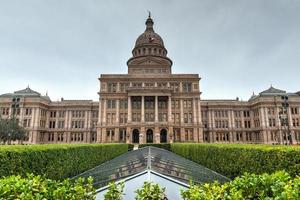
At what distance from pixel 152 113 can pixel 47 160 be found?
43633 millimetres

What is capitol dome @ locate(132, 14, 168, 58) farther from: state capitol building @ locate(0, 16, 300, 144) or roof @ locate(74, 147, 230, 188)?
roof @ locate(74, 147, 230, 188)

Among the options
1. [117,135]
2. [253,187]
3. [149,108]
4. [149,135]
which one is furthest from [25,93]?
[253,187]

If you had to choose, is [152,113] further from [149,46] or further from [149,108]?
[149,46]

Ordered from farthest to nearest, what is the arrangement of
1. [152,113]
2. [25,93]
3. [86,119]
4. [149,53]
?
[149,53] → [25,93] → [86,119] → [152,113]

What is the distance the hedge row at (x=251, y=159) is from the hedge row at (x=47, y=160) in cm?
795

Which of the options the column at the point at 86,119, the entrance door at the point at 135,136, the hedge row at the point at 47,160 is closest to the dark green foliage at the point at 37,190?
the hedge row at the point at 47,160

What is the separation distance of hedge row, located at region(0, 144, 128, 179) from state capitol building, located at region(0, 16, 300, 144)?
34244mm

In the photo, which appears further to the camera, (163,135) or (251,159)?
(163,135)

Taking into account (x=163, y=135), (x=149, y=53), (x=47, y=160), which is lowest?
(x=47, y=160)

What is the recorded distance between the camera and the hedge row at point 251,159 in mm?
7453

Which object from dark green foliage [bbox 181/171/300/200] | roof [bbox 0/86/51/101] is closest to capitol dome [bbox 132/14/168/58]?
roof [bbox 0/86/51/101]

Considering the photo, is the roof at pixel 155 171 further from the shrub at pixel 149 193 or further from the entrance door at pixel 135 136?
the entrance door at pixel 135 136

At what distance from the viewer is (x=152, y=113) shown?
53.2m

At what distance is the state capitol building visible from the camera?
51.6 m
